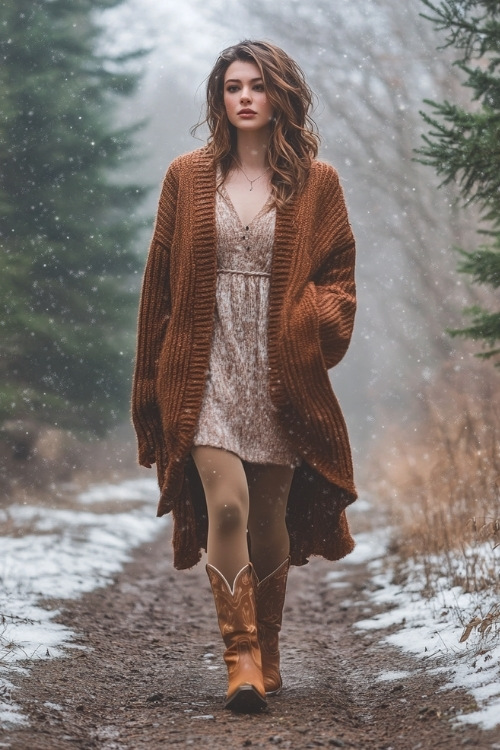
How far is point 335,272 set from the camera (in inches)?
142

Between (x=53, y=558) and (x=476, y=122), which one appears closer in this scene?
(x=476, y=122)

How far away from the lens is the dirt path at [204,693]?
2.78 m

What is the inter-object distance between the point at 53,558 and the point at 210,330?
3.52 m

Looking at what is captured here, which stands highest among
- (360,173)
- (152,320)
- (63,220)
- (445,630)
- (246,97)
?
(360,173)

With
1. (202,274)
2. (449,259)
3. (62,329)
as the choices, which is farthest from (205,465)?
(449,259)

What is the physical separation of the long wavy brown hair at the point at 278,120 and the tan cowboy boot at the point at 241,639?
1.39 metres

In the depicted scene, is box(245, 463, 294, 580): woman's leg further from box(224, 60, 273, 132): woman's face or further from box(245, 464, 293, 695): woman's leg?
box(224, 60, 273, 132): woman's face

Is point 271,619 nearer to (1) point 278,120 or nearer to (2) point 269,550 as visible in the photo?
(2) point 269,550

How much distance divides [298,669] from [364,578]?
7.85 ft

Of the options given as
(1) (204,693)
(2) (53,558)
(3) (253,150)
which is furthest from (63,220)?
(1) (204,693)

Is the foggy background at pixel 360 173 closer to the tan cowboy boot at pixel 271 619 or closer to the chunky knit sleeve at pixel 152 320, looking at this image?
the chunky knit sleeve at pixel 152 320

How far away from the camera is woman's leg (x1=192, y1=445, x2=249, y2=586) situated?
318 cm

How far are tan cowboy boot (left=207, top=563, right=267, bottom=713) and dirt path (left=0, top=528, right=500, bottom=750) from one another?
0.07 metres

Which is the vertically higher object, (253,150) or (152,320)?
(253,150)
